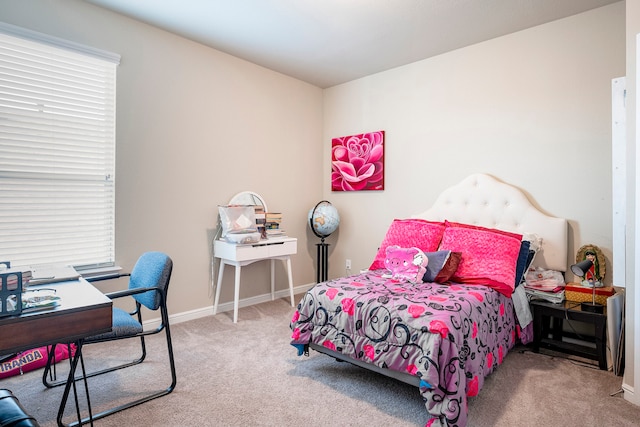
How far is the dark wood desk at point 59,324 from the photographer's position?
1327 millimetres

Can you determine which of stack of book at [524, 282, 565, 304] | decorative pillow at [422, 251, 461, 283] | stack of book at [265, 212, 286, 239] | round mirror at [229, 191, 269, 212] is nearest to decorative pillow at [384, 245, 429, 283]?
decorative pillow at [422, 251, 461, 283]

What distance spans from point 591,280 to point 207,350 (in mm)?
2942

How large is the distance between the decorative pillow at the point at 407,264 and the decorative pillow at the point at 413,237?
26cm

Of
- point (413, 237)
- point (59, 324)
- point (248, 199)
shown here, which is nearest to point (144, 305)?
point (59, 324)

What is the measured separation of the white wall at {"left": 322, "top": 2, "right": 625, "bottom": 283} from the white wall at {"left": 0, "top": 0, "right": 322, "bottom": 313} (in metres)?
0.85

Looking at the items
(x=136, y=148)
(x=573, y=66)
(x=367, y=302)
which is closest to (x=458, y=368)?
(x=367, y=302)

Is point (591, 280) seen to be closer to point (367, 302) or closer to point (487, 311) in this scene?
point (487, 311)

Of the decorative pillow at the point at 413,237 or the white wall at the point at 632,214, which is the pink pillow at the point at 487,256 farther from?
the white wall at the point at 632,214

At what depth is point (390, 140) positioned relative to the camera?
4.16 meters

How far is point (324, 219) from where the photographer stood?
427 centimetres

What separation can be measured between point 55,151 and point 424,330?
285cm

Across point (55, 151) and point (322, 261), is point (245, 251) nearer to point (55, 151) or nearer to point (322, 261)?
point (322, 261)

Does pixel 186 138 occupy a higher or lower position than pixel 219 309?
higher

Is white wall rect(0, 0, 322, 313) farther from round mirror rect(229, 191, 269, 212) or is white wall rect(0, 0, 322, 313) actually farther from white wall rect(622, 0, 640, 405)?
white wall rect(622, 0, 640, 405)
